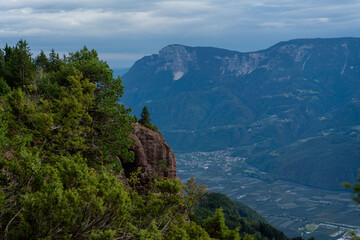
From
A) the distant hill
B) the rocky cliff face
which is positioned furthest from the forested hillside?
the distant hill

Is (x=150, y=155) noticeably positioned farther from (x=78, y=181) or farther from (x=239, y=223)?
(x=239, y=223)

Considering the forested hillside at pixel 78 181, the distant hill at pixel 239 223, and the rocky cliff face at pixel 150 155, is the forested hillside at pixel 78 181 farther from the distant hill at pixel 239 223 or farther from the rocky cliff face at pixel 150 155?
the distant hill at pixel 239 223

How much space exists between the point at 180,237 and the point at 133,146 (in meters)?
27.1

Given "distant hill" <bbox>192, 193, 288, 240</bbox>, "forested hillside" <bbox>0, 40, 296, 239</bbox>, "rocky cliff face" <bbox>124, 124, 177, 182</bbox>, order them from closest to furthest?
"forested hillside" <bbox>0, 40, 296, 239</bbox>
"rocky cliff face" <bbox>124, 124, 177, 182</bbox>
"distant hill" <bbox>192, 193, 288, 240</bbox>

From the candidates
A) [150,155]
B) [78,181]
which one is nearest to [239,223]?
[150,155]

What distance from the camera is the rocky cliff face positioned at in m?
53.4

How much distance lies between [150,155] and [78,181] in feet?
106

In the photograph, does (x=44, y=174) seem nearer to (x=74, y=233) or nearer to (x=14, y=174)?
(x=14, y=174)

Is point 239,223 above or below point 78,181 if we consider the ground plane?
below

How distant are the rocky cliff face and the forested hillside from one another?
9.42 metres

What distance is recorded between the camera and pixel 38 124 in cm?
3347

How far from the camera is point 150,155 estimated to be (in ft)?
185

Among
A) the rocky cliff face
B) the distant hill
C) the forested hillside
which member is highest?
the forested hillside

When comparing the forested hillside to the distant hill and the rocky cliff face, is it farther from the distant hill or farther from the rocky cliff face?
the distant hill
